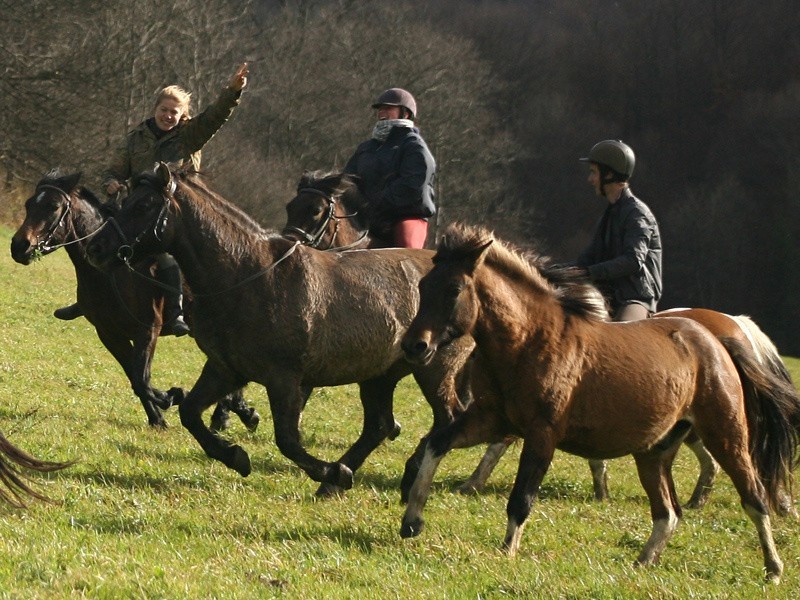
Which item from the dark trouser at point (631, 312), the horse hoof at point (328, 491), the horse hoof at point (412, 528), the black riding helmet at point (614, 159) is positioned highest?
the black riding helmet at point (614, 159)

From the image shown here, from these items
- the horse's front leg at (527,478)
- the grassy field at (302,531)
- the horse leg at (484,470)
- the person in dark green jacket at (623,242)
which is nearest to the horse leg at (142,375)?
the grassy field at (302,531)

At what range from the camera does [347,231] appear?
11891 millimetres

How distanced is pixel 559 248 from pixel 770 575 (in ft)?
237

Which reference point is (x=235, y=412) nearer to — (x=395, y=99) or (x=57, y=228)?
(x=57, y=228)

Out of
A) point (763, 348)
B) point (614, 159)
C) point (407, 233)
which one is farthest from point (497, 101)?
point (614, 159)

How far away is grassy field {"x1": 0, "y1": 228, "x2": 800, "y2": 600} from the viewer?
6008 mm

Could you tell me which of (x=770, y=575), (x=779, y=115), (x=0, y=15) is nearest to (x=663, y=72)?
(x=779, y=115)

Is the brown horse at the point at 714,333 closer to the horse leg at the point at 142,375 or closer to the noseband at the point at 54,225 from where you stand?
the horse leg at the point at 142,375

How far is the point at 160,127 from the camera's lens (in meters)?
11.7

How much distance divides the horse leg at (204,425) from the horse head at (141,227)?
3.23 feet

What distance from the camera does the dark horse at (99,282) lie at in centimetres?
1216

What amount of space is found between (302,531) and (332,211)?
492 cm

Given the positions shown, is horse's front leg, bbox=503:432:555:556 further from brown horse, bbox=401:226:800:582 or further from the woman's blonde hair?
the woman's blonde hair

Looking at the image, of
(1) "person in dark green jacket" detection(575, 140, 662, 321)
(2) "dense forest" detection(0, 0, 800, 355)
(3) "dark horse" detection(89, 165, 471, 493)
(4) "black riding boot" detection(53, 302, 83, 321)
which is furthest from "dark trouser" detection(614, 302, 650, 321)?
(2) "dense forest" detection(0, 0, 800, 355)
